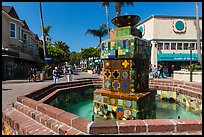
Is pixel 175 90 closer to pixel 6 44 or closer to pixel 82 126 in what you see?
pixel 82 126

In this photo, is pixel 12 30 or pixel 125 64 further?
pixel 12 30

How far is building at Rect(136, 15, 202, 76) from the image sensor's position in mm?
24234

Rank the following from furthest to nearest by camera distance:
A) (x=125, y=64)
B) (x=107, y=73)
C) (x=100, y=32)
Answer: (x=100, y=32) → (x=107, y=73) → (x=125, y=64)

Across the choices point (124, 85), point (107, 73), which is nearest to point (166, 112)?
point (124, 85)

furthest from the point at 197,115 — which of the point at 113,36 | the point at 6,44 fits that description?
the point at 6,44

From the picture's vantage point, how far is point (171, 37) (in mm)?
24641

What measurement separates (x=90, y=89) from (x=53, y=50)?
20.7m

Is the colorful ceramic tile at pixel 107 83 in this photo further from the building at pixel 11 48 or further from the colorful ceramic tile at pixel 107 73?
the building at pixel 11 48

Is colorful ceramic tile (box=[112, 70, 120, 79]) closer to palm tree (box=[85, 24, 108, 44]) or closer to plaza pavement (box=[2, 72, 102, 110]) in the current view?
plaza pavement (box=[2, 72, 102, 110])

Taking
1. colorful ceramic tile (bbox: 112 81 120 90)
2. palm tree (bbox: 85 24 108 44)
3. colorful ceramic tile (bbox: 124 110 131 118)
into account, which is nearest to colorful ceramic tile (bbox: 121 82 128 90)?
colorful ceramic tile (bbox: 112 81 120 90)

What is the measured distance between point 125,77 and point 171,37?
77.2 feet

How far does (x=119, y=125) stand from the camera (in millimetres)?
2375

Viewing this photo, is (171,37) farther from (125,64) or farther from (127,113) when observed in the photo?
(127,113)

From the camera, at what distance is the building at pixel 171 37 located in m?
24.2
